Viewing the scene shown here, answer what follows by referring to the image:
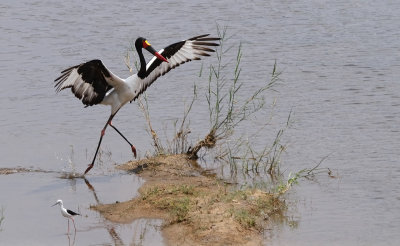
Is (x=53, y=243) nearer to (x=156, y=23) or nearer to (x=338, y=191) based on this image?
(x=338, y=191)

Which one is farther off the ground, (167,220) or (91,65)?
(91,65)

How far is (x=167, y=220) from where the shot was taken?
8.62 metres

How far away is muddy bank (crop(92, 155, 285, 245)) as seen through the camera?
805cm

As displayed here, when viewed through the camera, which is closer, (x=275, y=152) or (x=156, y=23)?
(x=275, y=152)

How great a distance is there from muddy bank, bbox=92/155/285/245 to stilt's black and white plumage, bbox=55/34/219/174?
4.38ft

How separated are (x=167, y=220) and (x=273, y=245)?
4.05 feet

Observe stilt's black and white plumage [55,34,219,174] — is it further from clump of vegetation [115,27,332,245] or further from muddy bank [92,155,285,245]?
muddy bank [92,155,285,245]

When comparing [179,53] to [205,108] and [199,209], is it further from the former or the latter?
[199,209]

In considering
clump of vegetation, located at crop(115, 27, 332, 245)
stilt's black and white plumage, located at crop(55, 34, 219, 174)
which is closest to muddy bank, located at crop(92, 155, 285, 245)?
clump of vegetation, located at crop(115, 27, 332, 245)

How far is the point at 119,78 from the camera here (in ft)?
35.9

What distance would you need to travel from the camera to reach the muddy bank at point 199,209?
26.4 feet

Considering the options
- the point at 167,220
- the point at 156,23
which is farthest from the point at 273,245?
the point at 156,23

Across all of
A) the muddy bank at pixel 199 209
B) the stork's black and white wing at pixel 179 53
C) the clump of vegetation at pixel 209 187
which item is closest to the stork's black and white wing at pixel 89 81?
the stork's black and white wing at pixel 179 53

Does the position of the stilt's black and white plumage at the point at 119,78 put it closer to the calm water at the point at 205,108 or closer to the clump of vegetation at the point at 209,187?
the clump of vegetation at the point at 209,187
